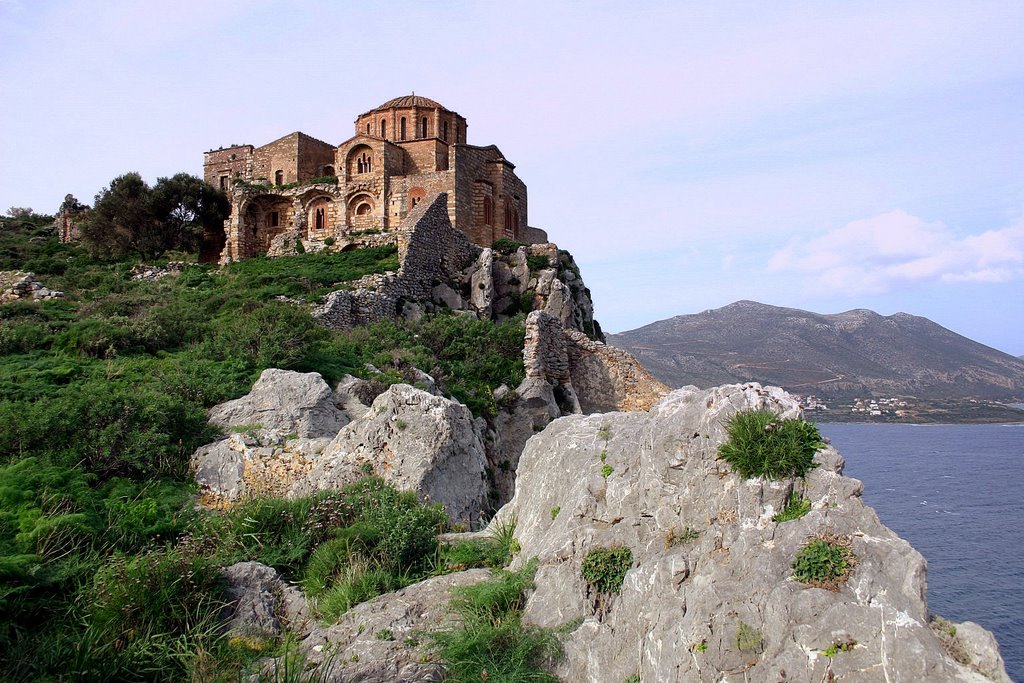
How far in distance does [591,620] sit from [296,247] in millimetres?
27564

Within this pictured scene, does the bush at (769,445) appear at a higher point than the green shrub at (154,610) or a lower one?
higher

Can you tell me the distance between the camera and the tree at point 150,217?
31969 millimetres

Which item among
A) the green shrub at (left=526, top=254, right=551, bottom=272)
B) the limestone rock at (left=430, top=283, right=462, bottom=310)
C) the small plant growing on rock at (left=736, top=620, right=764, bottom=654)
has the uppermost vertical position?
the green shrub at (left=526, top=254, right=551, bottom=272)

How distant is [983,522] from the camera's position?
31750 mm

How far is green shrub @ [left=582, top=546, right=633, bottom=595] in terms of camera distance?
625 cm

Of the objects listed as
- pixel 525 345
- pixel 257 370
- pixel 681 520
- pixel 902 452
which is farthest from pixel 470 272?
pixel 902 452

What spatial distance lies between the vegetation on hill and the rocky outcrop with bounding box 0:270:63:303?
5.39 meters

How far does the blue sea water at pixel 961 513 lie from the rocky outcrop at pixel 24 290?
2374cm

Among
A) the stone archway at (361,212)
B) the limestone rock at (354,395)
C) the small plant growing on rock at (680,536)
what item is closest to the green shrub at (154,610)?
the small plant growing on rock at (680,536)

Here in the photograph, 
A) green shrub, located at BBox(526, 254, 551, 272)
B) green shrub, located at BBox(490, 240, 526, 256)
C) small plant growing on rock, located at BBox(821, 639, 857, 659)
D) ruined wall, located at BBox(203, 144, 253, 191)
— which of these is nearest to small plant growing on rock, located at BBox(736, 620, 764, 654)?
small plant growing on rock, located at BBox(821, 639, 857, 659)

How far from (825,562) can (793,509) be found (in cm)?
54

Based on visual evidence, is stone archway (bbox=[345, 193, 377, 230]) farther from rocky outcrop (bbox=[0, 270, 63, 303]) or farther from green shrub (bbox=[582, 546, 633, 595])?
green shrub (bbox=[582, 546, 633, 595])

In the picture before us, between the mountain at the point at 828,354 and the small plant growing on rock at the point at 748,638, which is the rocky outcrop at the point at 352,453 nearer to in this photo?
the small plant growing on rock at the point at 748,638

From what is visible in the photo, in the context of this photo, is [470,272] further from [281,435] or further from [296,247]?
[281,435]
